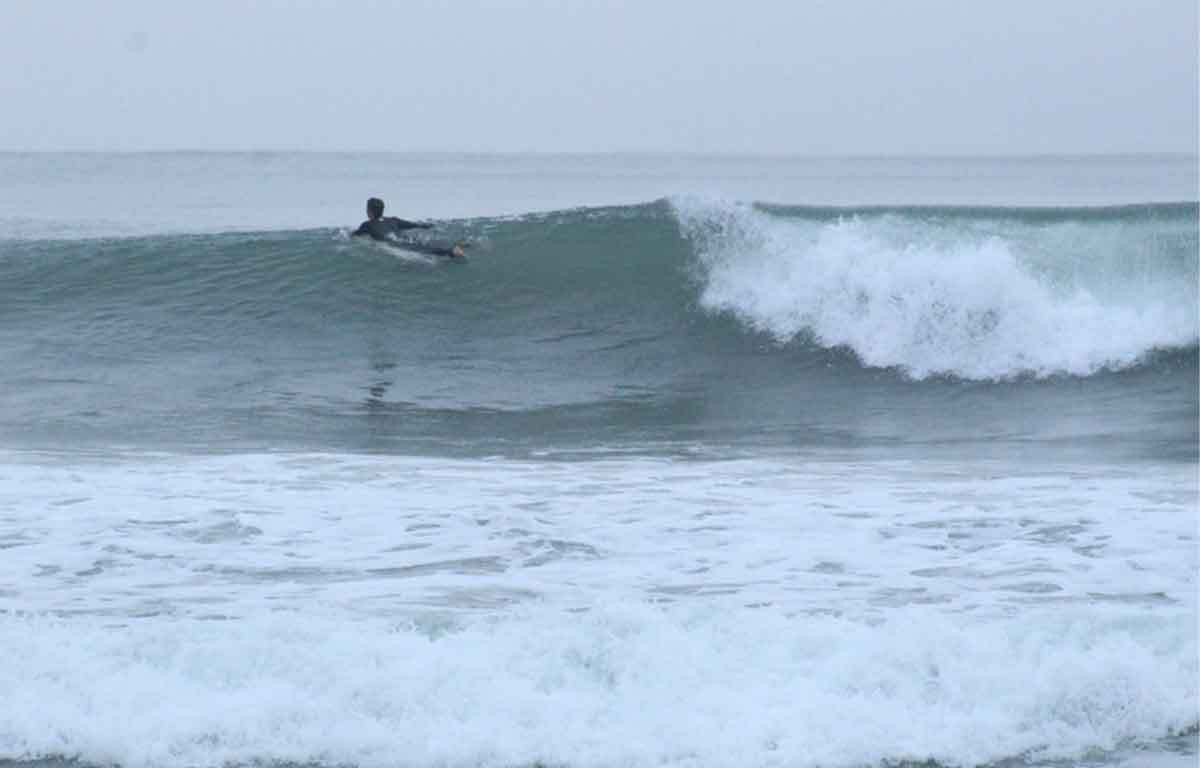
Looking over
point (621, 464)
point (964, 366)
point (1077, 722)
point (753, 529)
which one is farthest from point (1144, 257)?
point (1077, 722)

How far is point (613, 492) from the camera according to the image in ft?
28.9

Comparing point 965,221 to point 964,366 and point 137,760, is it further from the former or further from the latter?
point 137,760

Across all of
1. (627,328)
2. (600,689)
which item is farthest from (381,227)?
(600,689)

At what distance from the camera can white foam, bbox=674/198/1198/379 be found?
45.8 feet

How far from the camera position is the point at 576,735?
5148mm

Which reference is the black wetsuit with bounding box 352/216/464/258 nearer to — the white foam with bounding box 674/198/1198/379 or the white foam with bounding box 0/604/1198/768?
the white foam with bounding box 674/198/1198/379

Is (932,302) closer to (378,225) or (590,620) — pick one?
(378,225)

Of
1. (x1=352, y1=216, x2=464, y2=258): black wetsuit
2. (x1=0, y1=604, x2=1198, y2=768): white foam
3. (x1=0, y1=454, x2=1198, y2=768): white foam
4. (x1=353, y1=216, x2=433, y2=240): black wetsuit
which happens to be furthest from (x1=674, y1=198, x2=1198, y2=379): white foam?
(x1=0, y1=604, x2=1198, y2=768): white foam

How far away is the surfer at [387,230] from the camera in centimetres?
1667

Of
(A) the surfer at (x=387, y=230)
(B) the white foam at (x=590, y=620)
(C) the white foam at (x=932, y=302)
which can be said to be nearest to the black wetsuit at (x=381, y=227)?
(A) the surfer at (x=387, y=230)

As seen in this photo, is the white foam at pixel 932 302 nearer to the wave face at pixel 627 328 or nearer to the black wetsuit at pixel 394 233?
the wave face at pixel 627 328

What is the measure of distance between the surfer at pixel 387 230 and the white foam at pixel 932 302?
2675 mm

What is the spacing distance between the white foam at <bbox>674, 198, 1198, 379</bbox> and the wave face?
29 millimetres

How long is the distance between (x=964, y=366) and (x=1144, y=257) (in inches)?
132
